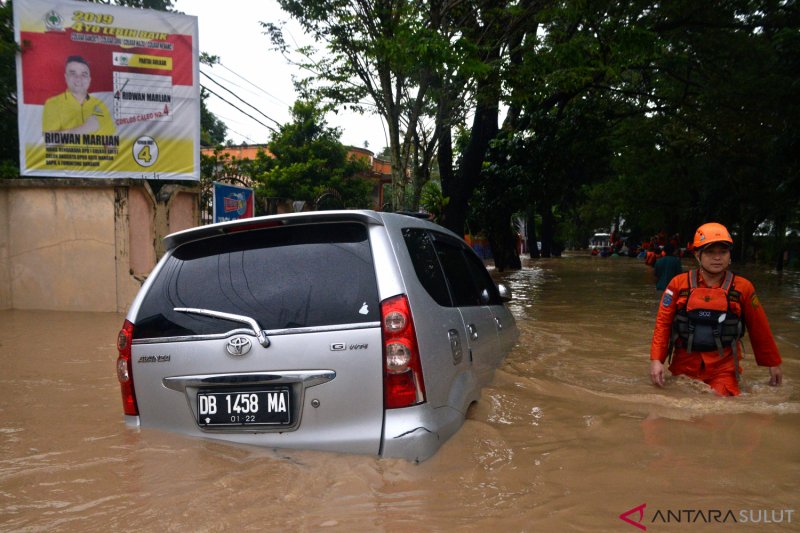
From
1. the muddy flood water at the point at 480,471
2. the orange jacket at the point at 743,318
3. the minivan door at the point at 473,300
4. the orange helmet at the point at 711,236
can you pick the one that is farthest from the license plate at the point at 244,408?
the orange helmet at the point at 711,236

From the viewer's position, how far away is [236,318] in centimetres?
304

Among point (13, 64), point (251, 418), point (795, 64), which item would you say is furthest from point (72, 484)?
point (795, 64)

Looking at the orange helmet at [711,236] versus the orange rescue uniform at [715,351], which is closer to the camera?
the orange helmet at [711,236]

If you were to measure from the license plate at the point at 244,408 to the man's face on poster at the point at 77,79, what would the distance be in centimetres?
987

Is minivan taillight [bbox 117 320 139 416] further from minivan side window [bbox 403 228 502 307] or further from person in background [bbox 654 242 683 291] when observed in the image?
person in background [bbox 654 242 683 291]

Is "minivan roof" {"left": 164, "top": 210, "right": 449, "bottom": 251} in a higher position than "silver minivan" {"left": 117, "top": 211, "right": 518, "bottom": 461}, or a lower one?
higher

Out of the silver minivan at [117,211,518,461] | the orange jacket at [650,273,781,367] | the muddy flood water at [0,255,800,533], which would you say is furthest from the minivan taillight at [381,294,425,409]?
the orange jacket at [650,273,781,367]

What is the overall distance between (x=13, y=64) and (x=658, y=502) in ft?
43.6

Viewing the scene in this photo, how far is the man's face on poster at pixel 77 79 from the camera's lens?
36.5 ft

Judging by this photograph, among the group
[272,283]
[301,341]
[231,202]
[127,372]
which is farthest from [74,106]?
[301,341]

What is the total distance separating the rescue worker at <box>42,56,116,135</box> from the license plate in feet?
32.1

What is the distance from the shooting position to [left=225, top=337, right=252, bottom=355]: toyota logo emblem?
2971 mm

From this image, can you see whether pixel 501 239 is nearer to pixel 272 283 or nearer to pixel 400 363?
pixel 272 283

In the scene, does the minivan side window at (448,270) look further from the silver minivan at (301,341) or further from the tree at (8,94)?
the tree at (8,94)
